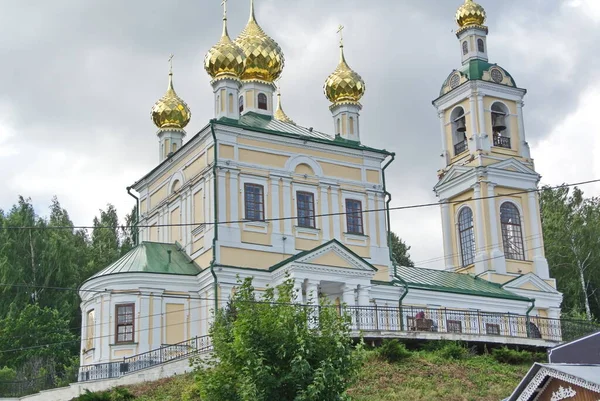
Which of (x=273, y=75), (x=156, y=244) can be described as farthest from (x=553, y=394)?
(x=273, y=75)

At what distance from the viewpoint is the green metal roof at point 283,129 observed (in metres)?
32.6

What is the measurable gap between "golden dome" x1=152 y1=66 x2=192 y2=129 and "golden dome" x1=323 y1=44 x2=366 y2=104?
17.4 ft

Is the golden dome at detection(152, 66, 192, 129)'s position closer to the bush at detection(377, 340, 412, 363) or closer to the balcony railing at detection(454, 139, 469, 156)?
the balcony railing at detection(454, 139, 469, 156)

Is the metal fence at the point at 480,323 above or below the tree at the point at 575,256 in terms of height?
below

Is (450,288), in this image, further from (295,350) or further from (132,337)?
(295,350)

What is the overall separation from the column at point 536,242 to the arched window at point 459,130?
347 centimetres

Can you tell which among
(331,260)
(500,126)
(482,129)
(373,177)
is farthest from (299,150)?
(500,126)

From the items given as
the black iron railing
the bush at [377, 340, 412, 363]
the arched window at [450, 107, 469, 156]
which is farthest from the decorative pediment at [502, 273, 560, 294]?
the black iron railing

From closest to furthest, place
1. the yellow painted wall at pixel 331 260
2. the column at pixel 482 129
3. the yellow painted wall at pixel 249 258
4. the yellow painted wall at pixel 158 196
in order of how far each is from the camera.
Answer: the yellow painted wall at pixel 249 258 < the yellow painted wall at pixel 331 260 < the yellow painted wall at pixel 158 196 < the column at pixel 482 129

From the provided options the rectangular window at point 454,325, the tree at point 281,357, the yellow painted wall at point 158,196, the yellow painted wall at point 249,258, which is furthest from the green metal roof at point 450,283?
the tree at point 281,357

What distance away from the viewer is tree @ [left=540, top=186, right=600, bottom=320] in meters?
47.2


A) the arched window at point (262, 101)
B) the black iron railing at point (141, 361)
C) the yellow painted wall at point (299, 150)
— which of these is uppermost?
the arched window at point (262, 101)

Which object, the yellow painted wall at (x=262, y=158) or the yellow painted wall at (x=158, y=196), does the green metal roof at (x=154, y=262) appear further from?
the yellow painted wall at (x=262, y=158)

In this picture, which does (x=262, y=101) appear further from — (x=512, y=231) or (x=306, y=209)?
(x=512, y=231)
